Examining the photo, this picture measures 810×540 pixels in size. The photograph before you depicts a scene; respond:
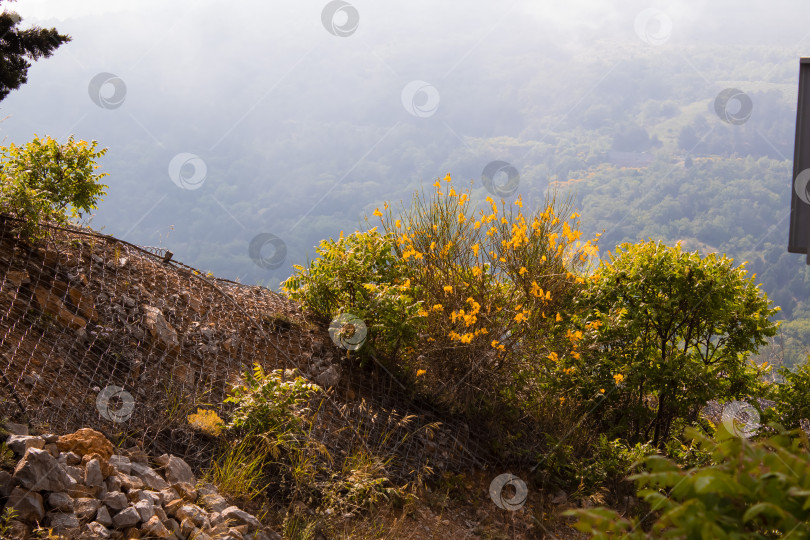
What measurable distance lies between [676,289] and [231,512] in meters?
4.51

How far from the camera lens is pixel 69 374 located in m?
4.05

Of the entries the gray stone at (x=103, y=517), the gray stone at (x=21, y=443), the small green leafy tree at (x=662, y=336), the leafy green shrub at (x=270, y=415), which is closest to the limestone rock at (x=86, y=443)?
the gray stone at (x=21, y=443)

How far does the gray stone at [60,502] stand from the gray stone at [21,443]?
0.29 m

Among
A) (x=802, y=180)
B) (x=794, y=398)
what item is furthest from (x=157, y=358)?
(x=794, y=398)

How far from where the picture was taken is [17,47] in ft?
17.7

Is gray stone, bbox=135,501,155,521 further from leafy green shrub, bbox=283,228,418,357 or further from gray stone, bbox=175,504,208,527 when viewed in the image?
leafy green shrub, bbox=283,228,418,357

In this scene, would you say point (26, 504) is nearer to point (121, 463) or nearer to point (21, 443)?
point (21, 443)

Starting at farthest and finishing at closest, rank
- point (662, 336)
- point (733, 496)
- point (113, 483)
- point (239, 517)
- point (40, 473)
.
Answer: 1. point (662, 336)
2. point (239, 517)
3. point (113, 483)
4. point (40, 473)
5. point (733, 496)

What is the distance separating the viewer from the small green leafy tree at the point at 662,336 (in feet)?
19.6

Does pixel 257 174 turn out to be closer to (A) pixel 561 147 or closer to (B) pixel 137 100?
(B) pixel 137 100

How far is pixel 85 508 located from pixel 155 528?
1.07 feet

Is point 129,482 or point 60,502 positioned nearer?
point 60,502

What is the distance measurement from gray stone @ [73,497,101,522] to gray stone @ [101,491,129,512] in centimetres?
6

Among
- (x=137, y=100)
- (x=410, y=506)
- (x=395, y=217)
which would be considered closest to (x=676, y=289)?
(x=395, y=217)
